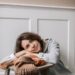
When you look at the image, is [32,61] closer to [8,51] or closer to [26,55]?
[26,55]

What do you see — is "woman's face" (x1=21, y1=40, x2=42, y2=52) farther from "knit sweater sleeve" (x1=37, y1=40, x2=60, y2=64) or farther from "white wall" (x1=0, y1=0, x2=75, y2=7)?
"white wall" (x1=0, y1=0, x2=75, y2=7)

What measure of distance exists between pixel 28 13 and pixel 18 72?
830 mm

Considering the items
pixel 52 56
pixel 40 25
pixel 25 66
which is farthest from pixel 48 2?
pixel 25 66

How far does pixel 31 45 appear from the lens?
197cm

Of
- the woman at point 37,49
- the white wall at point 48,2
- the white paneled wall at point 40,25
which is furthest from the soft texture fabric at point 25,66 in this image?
the white wall at point 48,2

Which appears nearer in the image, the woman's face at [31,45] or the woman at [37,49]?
the woman at [37,49]

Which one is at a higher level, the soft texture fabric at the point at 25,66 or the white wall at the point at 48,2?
the white wall at the point at 48,2

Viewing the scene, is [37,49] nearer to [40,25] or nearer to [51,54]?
[51,54]

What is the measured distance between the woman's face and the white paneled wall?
0.28 metres

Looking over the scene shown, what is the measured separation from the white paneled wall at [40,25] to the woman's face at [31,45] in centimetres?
28

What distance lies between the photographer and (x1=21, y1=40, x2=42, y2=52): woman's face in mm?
1956

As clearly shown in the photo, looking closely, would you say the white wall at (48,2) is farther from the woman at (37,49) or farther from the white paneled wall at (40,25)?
the woman at (37,49)

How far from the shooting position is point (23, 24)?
225 cm

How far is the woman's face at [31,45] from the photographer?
1.96 metres
